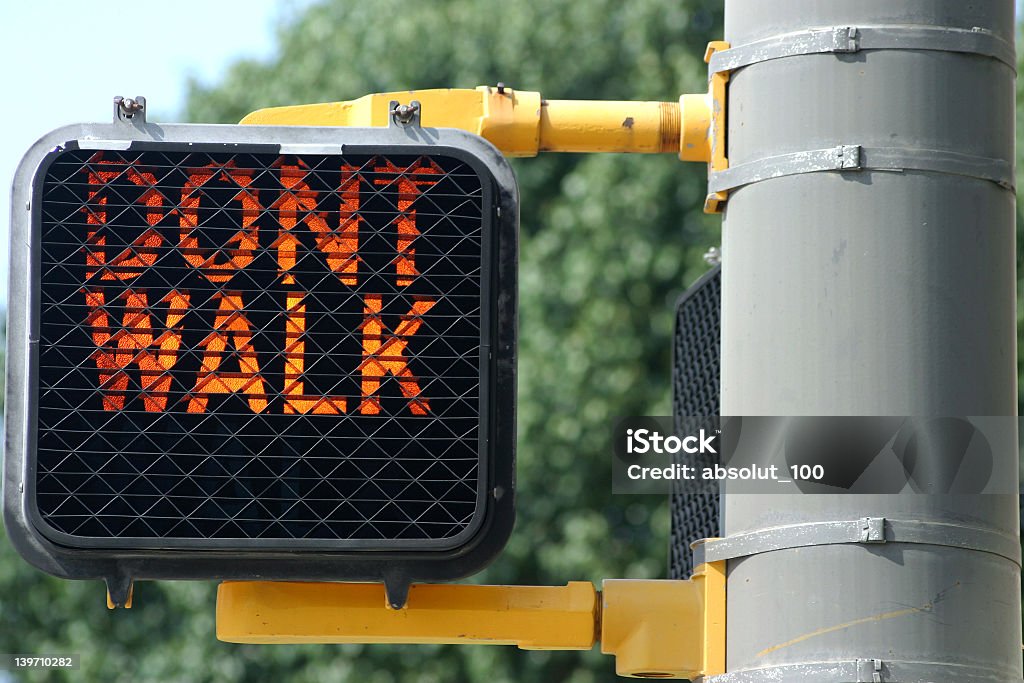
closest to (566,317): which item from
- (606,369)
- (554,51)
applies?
(606,369)

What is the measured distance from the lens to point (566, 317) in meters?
12.8

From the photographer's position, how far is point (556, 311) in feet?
42.1

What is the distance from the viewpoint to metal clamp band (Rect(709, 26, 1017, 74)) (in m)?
2.69

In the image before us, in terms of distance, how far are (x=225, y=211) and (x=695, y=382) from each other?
111 cm

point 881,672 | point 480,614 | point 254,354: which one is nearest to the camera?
point 881,672

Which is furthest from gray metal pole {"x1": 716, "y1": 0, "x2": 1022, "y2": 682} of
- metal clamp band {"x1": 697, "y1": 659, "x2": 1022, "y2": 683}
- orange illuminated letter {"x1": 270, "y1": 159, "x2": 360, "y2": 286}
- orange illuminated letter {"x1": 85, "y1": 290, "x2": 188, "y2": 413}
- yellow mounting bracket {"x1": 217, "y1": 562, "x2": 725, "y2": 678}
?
orange illuminated letter {"x1": 85, "y1": 290, "x2": 188, "y2": 413}

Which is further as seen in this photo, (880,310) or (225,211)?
(225,211)

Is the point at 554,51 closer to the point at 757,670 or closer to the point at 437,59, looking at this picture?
the point at 437,59

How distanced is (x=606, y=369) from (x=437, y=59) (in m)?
3.32

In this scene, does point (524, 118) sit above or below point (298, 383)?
above

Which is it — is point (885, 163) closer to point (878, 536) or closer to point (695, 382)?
point (878, 536)

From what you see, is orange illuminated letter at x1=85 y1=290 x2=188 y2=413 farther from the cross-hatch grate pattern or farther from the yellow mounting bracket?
the yellow mounting bracket

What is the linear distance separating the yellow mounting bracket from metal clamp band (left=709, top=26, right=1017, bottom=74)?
862mm

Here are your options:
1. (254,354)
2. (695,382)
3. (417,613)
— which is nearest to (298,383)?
(254,354)
